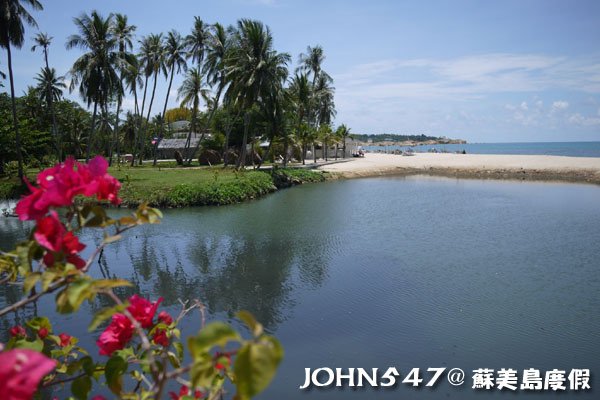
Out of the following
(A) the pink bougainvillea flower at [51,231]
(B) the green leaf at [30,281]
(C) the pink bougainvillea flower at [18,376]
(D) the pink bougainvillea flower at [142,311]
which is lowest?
(D) the pink bougainvillea flower at [142,311]

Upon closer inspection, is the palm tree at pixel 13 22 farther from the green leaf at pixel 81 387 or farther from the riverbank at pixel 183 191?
the green leaf at pixel 81 387

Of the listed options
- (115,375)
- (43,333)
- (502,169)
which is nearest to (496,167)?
(502,169)

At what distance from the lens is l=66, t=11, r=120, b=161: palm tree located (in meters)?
28.2

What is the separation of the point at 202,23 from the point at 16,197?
1935cm

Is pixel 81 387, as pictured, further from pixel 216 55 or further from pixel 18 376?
pixel 216 55

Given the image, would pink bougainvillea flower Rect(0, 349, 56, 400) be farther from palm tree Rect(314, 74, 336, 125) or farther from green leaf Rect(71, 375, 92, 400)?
palm tree Rect(314, 74, 336, 125)

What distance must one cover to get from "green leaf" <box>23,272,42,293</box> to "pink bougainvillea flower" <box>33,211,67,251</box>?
0.10 meters

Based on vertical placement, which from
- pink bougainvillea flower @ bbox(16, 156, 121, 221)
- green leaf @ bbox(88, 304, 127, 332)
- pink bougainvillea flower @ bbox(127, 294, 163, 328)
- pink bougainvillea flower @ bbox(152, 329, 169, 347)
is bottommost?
pink bougainvillea flower @ bbox(152, 329, 169, 347)

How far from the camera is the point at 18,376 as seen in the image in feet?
3.10

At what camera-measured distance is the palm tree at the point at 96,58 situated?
28.2m

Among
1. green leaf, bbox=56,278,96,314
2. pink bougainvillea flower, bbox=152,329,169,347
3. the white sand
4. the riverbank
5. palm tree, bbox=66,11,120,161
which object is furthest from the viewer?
the white sand

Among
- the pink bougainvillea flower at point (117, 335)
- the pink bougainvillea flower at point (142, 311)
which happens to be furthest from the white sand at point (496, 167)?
the pink bougainvillea flower at point (117, 335)

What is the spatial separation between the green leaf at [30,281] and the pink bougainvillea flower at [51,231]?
0.10m

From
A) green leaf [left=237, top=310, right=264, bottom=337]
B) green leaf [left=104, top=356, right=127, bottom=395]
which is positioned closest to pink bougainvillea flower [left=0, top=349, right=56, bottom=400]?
green leaf [left=237, top=310, right=264, bottom=337]
